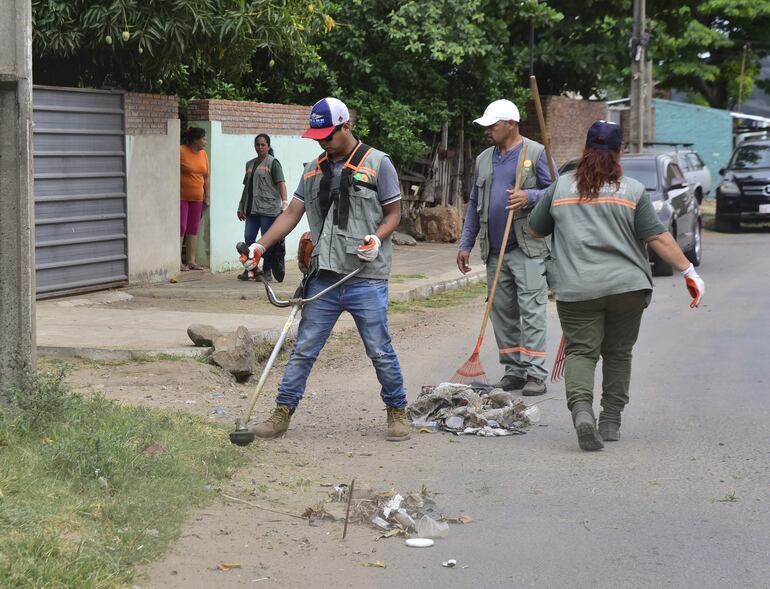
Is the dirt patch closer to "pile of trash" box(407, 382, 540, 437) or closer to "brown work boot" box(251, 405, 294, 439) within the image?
"brown work boot" box(251, 405, 294, 439)

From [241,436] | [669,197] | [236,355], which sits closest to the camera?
[241,436]

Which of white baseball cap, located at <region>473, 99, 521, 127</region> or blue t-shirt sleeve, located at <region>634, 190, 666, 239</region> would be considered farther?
white baseball cap, located at <region>473, 99, 521, 127</region>

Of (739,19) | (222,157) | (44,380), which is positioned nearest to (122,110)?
(222,157)

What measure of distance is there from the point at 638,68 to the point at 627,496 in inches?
773

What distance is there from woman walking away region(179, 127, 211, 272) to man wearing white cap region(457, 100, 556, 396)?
6734 millimetres

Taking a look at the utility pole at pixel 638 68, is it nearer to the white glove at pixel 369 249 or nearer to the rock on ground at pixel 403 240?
the rock on ground at pixel 403 240

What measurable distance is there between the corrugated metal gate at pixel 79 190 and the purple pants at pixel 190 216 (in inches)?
52.3

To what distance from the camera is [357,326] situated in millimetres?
6816

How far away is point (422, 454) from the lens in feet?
21.5

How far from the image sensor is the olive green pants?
21.6 ft

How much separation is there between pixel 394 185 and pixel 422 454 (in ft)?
4.96

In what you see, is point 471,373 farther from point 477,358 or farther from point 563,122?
point 563,122

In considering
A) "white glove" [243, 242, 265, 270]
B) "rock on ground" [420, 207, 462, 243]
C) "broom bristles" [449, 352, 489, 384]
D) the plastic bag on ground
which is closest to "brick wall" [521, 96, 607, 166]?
"rock on ground" [420, 207, 462, 243]

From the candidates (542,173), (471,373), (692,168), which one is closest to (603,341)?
(471,373)
